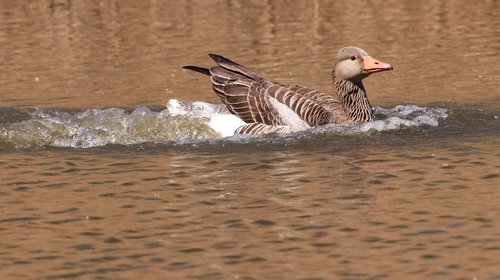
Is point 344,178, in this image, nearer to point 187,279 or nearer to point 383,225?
point 383,225

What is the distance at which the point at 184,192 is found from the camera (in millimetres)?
14047

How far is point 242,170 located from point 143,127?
2.91 meters

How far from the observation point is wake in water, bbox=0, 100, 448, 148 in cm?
1706

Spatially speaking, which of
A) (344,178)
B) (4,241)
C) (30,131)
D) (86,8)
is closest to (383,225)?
(344,178)

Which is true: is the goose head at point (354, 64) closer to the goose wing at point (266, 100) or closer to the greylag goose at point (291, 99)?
the greylag goose at point (291, 99)

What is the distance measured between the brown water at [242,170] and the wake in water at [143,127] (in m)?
0.04

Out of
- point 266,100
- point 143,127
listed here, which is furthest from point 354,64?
point 143,127

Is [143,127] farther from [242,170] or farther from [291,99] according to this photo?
[242,170]

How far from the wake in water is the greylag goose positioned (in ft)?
0.91

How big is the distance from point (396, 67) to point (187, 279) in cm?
1337

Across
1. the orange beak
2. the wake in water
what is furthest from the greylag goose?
the wake in water

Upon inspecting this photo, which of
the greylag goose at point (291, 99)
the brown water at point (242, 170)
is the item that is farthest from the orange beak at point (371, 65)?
the brown water at point (242, 170)

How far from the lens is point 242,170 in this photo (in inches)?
592

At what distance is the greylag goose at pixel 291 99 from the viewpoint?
17.1m
